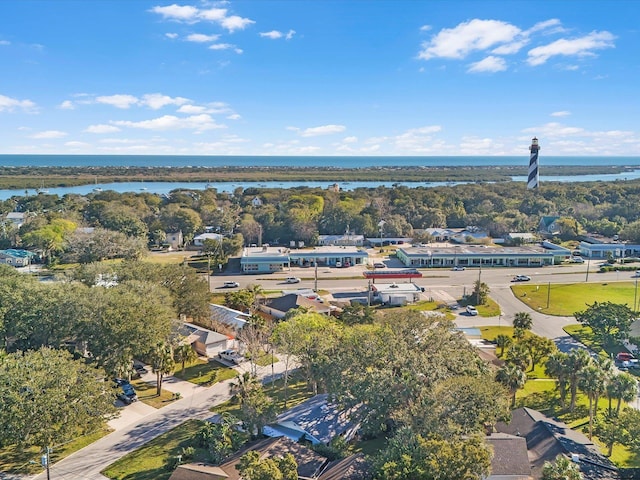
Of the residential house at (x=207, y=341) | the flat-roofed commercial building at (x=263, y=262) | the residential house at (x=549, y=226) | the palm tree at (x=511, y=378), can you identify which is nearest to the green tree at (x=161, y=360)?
the residential house at (x=207, y=341)

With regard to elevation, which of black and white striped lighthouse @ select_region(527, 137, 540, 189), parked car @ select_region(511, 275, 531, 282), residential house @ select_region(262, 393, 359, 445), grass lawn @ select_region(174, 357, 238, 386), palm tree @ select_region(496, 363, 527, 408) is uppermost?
black and white striped lighthouse @ select_region(527, 137, 540, 189)

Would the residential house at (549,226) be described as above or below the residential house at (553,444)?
above

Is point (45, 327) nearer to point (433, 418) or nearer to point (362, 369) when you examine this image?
point (362, 369)

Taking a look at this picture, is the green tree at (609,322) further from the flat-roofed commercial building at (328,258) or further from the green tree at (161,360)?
the flat-roofed commercial building at (328,258)

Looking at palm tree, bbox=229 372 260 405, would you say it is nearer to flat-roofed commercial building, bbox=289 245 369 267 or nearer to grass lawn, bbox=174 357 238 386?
grass lawn, bbox=174 357 238 386

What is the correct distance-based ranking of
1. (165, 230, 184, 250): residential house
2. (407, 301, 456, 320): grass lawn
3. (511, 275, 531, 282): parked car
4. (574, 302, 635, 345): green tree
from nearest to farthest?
1. (574, 302, 635, 345): green tree
2. (407, 301, 456, 320): grass lawn
3. (511, 275, 531, 282): parked car
4. (165, 230, 184, 250): residential house

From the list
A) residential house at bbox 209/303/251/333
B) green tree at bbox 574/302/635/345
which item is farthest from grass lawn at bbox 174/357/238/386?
green tree at bbox 574/302/635/345
